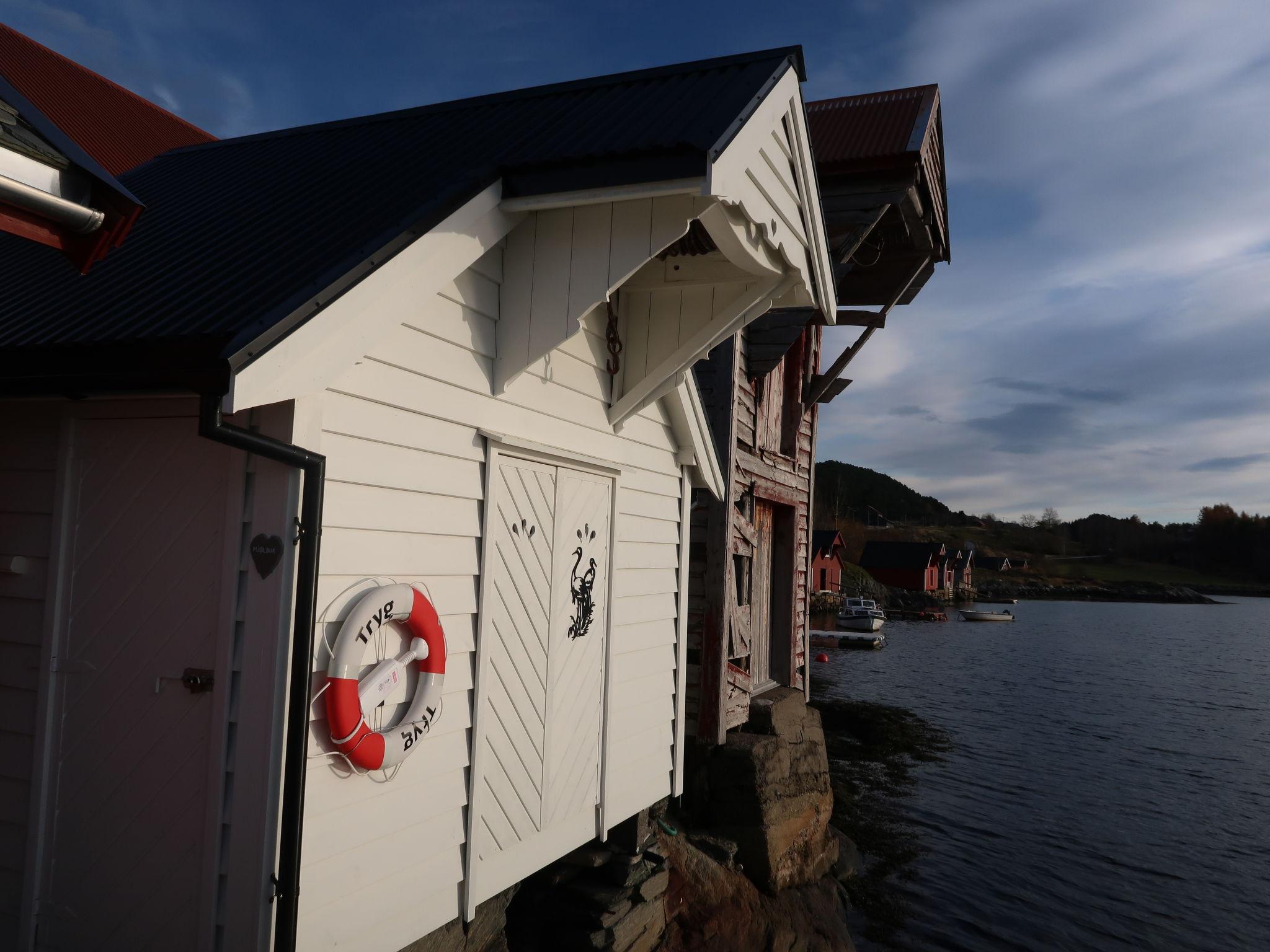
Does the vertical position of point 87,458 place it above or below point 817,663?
above

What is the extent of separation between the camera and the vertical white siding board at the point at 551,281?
460 centimetres

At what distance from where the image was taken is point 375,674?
3.73m

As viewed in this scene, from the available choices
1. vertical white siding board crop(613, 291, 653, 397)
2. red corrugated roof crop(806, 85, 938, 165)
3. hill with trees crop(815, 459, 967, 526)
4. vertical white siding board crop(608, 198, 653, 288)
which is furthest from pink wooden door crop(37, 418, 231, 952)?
hill with trees crop(815, 459, 967, 526)

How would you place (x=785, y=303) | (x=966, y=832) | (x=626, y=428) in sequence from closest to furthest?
(x=785, y=303) → (x=626, y=428) → (x=966, y=832)

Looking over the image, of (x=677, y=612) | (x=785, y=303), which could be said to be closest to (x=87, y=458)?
(x=785, y=303)

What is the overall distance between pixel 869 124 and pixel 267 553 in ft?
31.9

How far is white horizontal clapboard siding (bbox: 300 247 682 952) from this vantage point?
3625 mm

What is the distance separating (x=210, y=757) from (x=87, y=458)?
4.71 feet

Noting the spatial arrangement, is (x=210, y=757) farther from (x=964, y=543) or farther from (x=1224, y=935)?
(x=964, y=543)

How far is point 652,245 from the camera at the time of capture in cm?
434

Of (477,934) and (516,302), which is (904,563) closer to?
(477,934)

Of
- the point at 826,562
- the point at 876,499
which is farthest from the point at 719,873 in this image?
the point at 876,499

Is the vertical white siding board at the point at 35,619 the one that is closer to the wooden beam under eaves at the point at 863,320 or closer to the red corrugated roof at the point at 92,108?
the red corrugated roof at the point at 92,108

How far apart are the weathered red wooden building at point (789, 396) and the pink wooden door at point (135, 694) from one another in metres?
4.41
